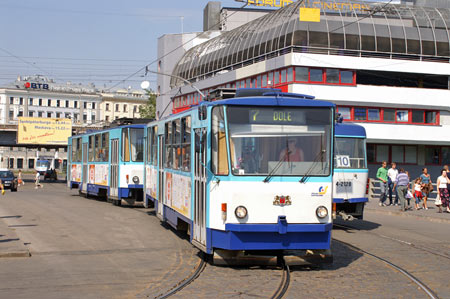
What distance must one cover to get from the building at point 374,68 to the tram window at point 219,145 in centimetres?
3708

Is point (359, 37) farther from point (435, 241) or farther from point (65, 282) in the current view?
point (65, 282)

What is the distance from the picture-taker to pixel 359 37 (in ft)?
162

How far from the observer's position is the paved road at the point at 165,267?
9.16 m

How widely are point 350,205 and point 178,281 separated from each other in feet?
33.0

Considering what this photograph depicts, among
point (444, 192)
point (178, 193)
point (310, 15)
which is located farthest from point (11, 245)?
point (310, 15)

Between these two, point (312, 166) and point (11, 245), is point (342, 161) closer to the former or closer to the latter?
point (312, 166)

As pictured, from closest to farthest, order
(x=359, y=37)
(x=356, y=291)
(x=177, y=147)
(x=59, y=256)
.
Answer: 1. (x=356, y=291)
2. (x=59, y=256)
3. (x=177, y=147)
4. (x=359, y=37)

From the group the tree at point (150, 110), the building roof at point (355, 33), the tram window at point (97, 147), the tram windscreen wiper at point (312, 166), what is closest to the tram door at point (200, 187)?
the tram windscreen wiper at point (312, 166)

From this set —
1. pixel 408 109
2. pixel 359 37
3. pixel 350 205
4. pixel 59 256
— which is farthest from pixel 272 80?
pixel 59 256

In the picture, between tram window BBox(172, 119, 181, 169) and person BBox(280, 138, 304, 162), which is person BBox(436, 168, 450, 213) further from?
person BBox(280, 138, 304, 162)

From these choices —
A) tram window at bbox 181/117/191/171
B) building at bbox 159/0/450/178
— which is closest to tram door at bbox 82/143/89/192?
tram window at bbox 181/117/191/171

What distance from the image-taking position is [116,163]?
81.8ft

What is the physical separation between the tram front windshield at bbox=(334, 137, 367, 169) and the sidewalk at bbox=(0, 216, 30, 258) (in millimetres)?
9075

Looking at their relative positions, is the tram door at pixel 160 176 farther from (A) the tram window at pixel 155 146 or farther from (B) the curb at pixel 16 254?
(B) the curb at pixel 16 254
